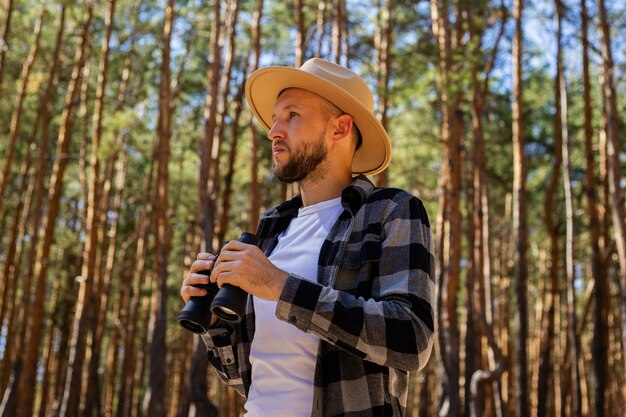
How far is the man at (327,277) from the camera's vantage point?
1.65 meters

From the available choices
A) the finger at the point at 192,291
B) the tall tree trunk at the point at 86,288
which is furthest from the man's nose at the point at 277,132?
the tall tree trunk at the point at 86,288

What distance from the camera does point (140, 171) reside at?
21312mm

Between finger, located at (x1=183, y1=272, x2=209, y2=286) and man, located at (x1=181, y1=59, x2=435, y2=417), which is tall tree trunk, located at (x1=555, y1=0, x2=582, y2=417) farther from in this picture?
finger, located at (x1=183, y1=272, x2=209, y2=286)

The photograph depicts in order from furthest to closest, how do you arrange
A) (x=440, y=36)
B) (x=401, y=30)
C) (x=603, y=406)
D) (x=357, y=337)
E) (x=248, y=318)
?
(x=401, y=30)
(x=603, y=406)
(x=440, y=36)
(x=248, y=318)
(x=357, y=337)

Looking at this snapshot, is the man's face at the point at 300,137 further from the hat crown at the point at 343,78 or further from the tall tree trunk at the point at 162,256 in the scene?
the tall tree trunk at the point at 162,256

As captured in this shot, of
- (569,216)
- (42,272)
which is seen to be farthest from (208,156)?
(569,216)

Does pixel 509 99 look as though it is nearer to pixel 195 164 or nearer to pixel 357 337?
pixel 195 164

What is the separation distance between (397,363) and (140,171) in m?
20.4

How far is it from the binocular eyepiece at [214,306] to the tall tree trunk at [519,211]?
37.1ft

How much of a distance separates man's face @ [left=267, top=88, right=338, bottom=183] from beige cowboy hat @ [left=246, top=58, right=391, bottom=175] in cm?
5

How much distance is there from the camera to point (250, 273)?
1639 mm

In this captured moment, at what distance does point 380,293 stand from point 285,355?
28 centimetres

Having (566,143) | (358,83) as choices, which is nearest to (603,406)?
(566,143)

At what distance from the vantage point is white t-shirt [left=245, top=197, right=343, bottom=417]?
173 cm
